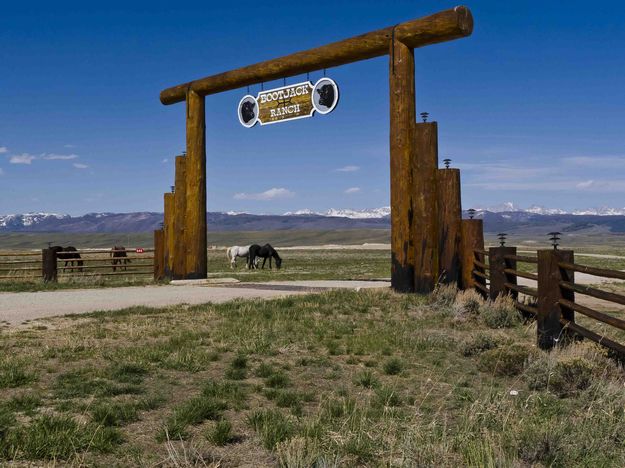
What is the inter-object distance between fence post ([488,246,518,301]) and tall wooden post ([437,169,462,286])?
5.94 ft

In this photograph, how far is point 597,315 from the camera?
7.92 metres

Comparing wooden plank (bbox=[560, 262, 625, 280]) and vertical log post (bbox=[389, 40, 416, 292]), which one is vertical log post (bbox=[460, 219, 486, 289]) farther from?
wooden plank (bbox=[560, 262, 625, 280])

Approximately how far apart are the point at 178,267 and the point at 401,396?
1576 cm

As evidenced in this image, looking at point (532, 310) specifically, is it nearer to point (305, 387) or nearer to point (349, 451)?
point (305, 387)

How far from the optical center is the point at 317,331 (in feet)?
34.0

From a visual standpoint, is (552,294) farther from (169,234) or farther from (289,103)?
(169,234)

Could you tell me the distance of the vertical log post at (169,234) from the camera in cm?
2169

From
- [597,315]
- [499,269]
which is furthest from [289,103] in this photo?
[597,315]

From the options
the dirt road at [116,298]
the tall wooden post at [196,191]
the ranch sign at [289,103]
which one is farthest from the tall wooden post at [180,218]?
the ranch sign at [289,103]

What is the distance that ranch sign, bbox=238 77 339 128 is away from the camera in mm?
17188

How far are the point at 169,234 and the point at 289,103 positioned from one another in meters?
6.83

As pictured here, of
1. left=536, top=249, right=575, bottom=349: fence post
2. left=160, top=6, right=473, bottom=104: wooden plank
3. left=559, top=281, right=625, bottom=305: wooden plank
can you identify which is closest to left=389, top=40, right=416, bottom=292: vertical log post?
left=160, top=6, right=473, bottom=104: wooden plank

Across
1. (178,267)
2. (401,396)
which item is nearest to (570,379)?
(401,396)

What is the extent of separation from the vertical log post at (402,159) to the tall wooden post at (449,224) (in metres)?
0.69
